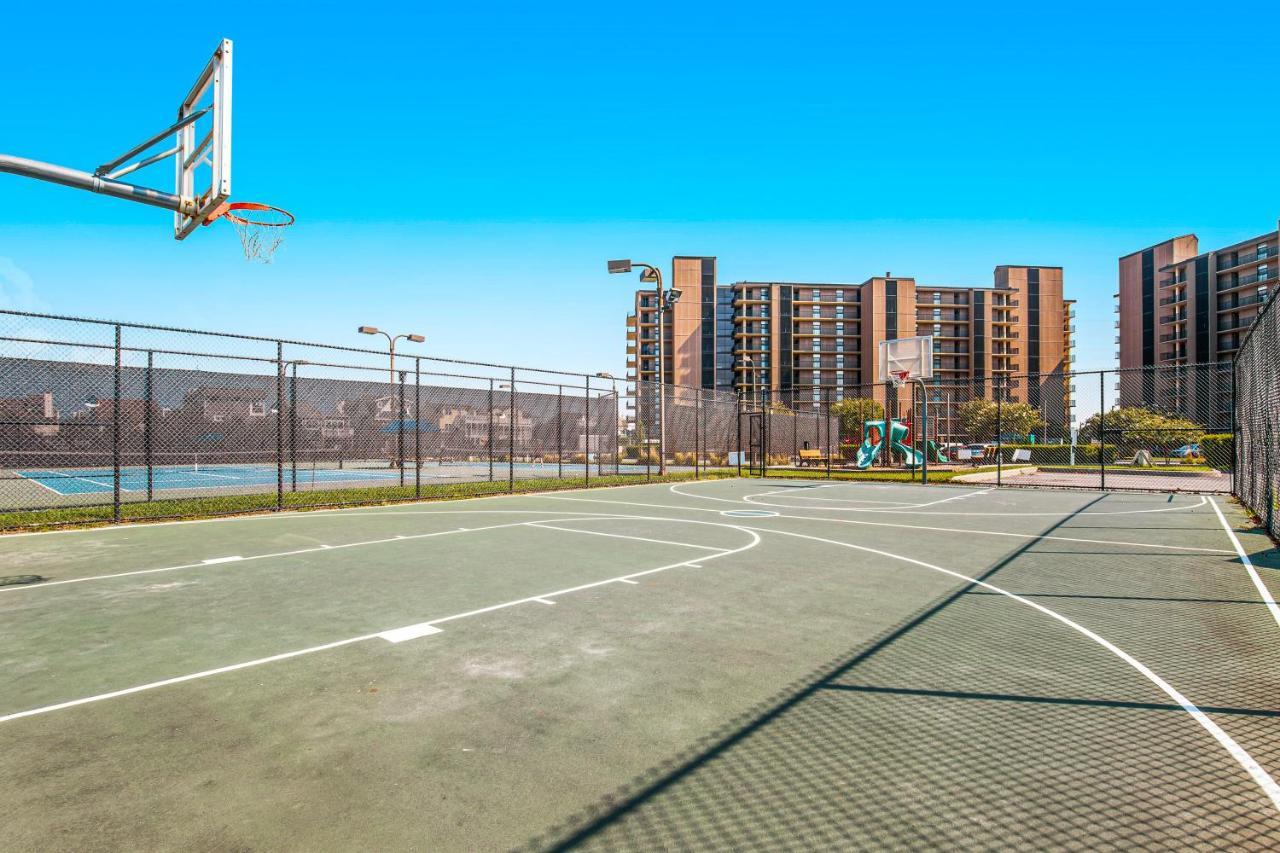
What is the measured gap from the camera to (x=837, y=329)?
9594 centimetres

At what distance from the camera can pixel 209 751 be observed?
3178 mm

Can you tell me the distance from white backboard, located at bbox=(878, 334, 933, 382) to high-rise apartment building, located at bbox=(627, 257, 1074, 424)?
191ft

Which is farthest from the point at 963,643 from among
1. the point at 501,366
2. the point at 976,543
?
the point at 501,366

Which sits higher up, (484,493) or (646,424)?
(646,424)

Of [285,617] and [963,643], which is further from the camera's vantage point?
[285,617]

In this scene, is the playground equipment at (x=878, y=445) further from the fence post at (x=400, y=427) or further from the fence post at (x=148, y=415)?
the fence post at (x=148, y=415)

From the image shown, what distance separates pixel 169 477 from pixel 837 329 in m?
90.3

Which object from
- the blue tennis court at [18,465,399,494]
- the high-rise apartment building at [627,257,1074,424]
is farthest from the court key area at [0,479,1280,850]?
the high-rise apartment building at [627,257,1074,424]

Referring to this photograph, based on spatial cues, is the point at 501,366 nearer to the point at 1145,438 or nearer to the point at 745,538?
the point at 745,538

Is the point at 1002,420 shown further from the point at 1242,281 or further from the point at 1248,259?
the point at 1248,259

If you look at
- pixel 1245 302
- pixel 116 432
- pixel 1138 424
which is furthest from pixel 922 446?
pixel 1245 302

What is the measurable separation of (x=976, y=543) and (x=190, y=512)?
14215mm

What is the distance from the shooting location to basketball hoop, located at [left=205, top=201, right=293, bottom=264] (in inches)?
411

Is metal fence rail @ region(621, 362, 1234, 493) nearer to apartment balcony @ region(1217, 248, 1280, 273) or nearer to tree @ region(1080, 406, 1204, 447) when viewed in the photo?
tree @ region(1080, 406, 1204, 447)
